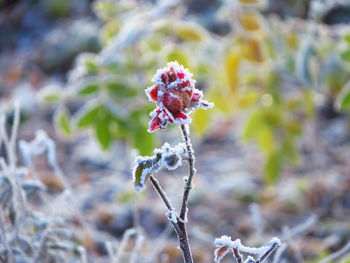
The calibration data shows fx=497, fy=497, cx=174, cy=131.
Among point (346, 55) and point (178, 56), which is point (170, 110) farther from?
point (178, 56)

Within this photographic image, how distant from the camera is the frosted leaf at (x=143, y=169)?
25.1 inches

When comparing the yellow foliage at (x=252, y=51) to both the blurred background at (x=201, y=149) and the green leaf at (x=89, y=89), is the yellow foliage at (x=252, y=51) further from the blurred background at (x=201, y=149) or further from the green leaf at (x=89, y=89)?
the green leaf at (x=89, y=89)

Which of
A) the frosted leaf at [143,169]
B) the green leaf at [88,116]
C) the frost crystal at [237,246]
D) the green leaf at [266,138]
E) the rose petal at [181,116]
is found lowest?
the frost crystal at [237,246]

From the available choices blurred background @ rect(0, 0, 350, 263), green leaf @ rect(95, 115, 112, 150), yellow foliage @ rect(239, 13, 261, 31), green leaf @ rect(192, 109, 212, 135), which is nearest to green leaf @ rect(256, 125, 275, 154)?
blurred background @ rect(0, 0, 350, 263)

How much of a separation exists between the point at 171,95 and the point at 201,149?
8.33 feet

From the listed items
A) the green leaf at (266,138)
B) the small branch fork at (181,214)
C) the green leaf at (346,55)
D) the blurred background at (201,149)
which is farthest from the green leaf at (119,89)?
the small branch fork at (181,214)

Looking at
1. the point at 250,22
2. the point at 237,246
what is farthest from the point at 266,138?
the point at 237,246

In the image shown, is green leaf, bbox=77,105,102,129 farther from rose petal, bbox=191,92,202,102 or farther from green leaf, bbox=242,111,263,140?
rose petal, bbox=191,92,202,102

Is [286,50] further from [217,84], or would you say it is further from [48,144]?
[48,144]

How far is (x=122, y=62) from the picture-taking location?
68.0 inches

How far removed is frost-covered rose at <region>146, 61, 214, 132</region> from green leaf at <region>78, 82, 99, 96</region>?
0.97m

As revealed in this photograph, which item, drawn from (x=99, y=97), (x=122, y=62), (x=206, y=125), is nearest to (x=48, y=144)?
(x=99, y=97)

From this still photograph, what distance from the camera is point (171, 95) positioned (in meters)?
0.62

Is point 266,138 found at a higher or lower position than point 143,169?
higher
